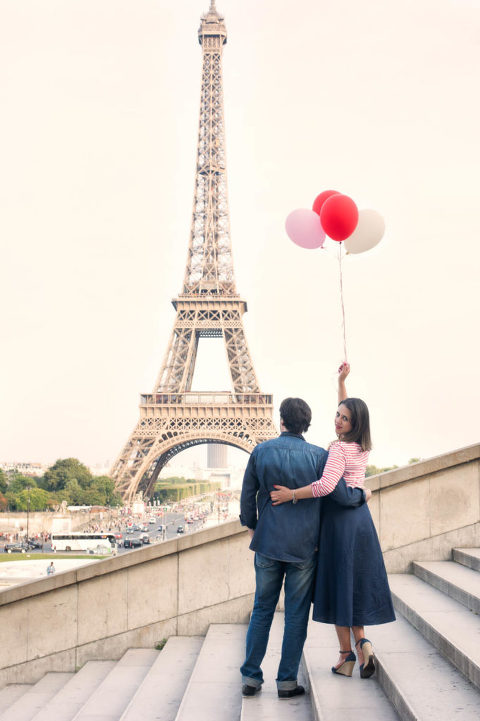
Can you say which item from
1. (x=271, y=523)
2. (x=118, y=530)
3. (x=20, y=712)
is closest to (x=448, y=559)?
(x=271, y=523)

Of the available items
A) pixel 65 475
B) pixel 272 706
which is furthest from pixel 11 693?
pixel 65 475

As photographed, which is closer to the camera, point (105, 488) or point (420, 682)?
point (420, 682)

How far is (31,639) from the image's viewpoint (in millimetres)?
7398

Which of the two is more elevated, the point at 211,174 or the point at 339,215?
the point at 211,174

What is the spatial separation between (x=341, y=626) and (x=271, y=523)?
79cm

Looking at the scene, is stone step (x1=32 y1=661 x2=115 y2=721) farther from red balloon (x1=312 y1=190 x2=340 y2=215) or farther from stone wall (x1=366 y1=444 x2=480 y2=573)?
red balloon (x1=312 y1=190 x2=340 y2=215)

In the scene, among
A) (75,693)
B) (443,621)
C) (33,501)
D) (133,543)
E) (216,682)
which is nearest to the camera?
(443,621)

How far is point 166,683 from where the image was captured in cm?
574

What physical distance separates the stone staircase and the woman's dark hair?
1.38 metres

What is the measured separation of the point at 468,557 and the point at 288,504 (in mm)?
3002

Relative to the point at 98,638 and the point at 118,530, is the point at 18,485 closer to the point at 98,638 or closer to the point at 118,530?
the point at 118,530

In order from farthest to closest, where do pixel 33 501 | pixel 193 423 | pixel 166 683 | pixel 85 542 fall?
pixel 33 501, pixel 193 423, pixel 85 542, pixel 166 683

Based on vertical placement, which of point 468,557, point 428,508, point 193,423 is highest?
point 193,423

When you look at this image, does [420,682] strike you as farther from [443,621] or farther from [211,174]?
[211,174]
